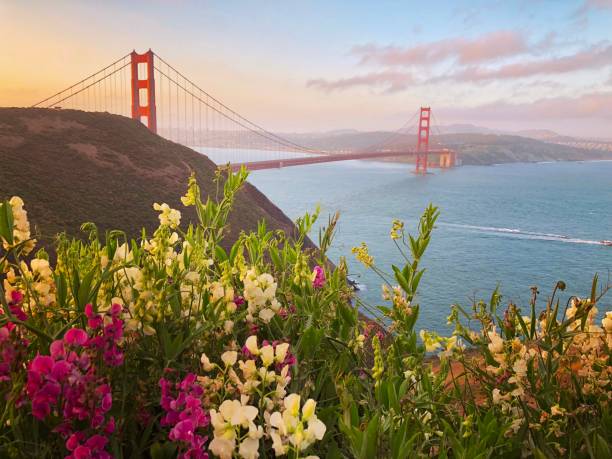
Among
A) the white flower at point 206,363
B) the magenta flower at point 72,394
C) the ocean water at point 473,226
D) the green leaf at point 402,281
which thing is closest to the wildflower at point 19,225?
the magenta flower at point 72,394

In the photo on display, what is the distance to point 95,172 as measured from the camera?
86.8ft

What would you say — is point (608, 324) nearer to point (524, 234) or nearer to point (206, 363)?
point (206, 363)

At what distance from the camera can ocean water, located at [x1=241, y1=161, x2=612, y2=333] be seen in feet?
98.6

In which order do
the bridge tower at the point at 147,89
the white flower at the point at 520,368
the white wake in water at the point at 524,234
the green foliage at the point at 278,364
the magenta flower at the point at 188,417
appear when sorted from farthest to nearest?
the white wake in water at the point at 524,234 → the bridge tower at the point at 147,89 → the white flower at the point at 520,368 → the green foliage at the point at 278,364 → the magenta flower at the point at 188,417

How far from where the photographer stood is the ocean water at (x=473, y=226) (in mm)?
30050

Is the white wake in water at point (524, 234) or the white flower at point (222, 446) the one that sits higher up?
the white flower at point (222, 446)

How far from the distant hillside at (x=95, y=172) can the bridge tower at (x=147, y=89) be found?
3.17 feet

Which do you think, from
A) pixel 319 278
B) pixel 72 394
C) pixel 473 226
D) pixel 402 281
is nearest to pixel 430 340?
pixel 402 281

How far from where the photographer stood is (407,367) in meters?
1.64

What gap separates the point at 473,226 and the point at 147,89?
108 feet

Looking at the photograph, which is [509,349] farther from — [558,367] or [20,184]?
[20,184]

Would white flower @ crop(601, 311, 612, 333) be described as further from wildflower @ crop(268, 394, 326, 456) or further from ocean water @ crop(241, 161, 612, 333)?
ocean water @ crop(241, 161, 612, 333)

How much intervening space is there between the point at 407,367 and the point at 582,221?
203 feet

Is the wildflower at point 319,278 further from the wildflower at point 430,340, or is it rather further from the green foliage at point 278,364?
the wildflower at point 430,340
